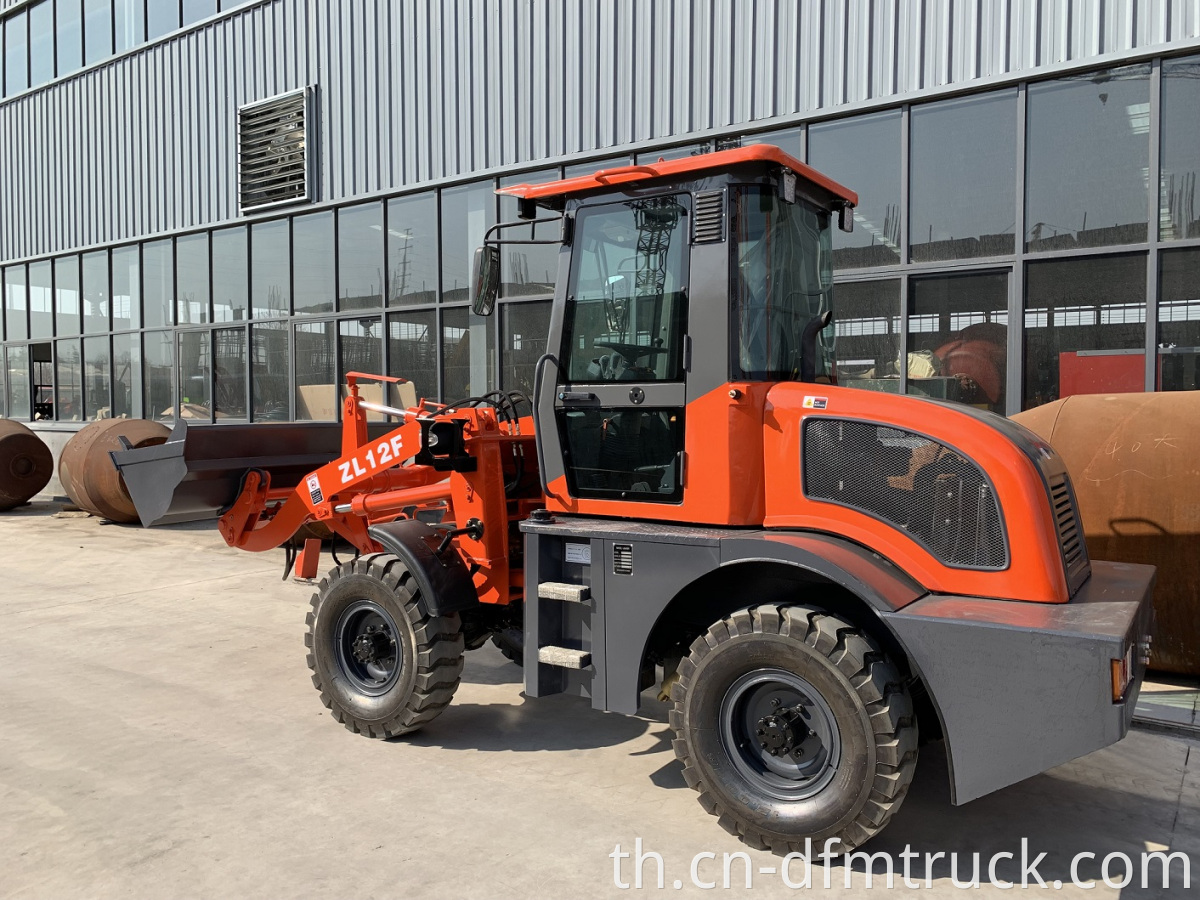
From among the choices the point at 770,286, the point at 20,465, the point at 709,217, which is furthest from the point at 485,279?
the point at 20,465

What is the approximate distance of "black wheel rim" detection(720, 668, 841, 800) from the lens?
153 inches

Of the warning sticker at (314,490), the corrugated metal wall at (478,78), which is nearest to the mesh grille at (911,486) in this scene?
the warning sticker at (314,490)

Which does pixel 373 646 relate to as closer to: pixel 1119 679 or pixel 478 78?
pixel 1119 679

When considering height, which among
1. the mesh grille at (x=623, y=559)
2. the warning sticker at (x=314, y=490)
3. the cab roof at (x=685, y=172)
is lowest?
the mesh grille at (x=623, y=559)

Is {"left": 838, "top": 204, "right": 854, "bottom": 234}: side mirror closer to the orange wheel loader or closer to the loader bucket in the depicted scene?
the orange wheel loader

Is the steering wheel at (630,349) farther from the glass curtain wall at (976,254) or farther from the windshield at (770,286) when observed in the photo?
the glass curtain wall at (976,254)

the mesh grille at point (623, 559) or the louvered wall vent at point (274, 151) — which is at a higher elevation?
the louvered wall vent at point (274, 151)

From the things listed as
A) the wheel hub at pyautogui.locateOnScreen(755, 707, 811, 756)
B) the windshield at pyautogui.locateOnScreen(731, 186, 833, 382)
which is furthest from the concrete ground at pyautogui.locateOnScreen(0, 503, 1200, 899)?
the windshield at pyautogui.locateOnScreen(731, 186, 833, 382)

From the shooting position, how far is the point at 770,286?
4.39 metres

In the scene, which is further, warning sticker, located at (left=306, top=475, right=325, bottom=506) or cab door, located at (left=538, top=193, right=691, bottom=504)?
warning sticker, located at (left=306, top=475, right=325, bottom=506)

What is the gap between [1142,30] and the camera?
Answer: 753 cm

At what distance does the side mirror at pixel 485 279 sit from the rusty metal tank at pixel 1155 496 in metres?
4.02

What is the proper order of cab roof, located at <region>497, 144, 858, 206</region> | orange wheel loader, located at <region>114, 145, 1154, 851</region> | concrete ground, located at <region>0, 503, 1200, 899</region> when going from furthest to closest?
cab roof, located at <region>497, 144, 858, 206</region> < concrete ground, located at <region>0, 503, 1200, 899</region> < orange wheel loader, located at <region>114, 145, 1154, 851</region>

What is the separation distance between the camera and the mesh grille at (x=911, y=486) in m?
3.80
